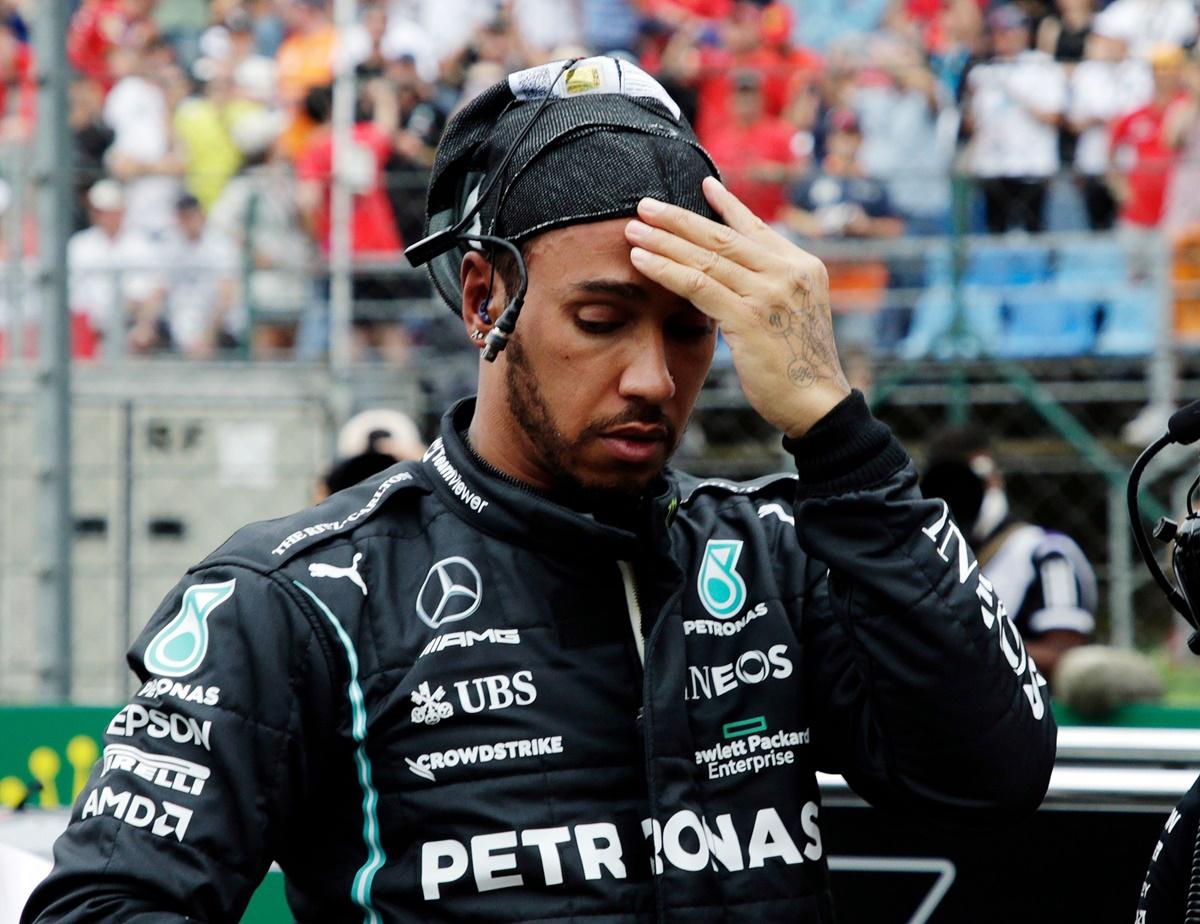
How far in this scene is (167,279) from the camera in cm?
720

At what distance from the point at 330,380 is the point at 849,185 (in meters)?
2.34

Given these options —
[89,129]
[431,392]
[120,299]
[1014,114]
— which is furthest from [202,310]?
[1014,114]

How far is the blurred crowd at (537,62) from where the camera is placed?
23.5 feet

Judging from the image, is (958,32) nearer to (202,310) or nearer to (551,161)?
(202,310)

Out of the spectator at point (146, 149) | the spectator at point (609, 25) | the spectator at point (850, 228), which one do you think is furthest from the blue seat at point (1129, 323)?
the spectator at point (146, 149)

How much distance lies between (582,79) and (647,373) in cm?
40

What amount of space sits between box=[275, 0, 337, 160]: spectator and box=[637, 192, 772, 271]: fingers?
23.4 ft

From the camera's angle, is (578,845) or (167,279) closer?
(578,845)

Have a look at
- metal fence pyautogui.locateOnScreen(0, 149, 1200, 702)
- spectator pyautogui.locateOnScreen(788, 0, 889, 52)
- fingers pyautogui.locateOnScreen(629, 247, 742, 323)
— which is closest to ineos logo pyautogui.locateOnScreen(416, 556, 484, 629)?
fingers pyautogui.locateOnScreen(629, 247, 742, 323)

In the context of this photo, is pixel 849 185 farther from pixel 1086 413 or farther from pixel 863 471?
pixel 863 471

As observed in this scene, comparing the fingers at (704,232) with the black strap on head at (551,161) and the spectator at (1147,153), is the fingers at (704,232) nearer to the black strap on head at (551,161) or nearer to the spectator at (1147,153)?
the black strap on head at (551,161)

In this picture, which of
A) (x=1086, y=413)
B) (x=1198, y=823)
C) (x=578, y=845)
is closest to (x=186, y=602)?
(x=578, y=845)

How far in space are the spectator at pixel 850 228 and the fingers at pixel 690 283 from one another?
5.41 metres

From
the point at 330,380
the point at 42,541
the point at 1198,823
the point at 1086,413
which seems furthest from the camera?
the point at 1086,413
